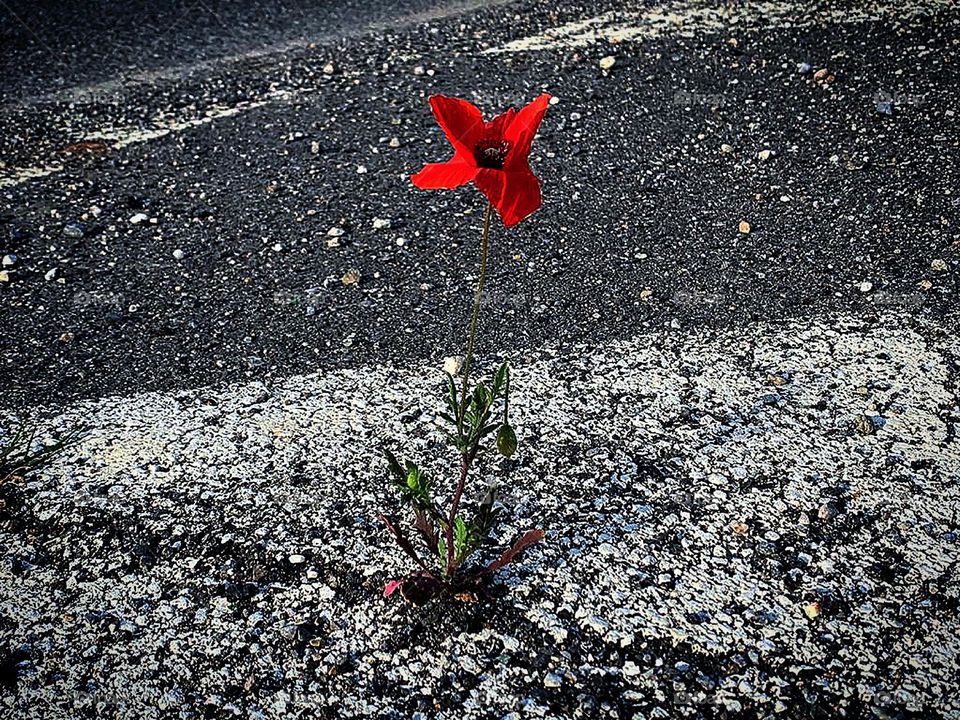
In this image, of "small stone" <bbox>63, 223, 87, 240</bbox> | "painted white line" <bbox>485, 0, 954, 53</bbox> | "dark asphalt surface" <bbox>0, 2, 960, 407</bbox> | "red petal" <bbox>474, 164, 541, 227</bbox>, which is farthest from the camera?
"painted white line" <bbox>485, 0, 954, 53</bbox>

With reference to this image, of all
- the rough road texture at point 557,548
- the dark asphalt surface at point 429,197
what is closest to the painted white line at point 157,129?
the dark asphalt surface at point 429,197

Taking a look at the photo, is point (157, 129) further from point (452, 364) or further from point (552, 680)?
point (552, 680)

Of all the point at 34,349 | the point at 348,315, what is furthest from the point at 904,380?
the point at 34,349

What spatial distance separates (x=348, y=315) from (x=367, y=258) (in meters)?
0.27

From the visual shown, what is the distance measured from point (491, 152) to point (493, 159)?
16 mm

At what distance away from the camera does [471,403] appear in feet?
6.11

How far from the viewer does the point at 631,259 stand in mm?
2873

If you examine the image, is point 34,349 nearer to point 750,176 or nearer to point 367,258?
point 367,258

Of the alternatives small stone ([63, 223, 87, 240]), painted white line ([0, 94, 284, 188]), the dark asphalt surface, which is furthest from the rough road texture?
painted white line ([0, 94, 284, 188])

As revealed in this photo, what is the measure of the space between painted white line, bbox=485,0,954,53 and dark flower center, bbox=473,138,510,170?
2328mm

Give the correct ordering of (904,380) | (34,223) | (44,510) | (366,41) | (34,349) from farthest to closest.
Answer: (366,41) < (34,223) < (34,349) < (904,380) < (44,510)

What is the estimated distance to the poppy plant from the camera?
159cm

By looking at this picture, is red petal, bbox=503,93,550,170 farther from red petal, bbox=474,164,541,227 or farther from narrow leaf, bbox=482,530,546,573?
narrow leaf, bbox=482,530,546,573

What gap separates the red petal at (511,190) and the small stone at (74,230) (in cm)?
193
